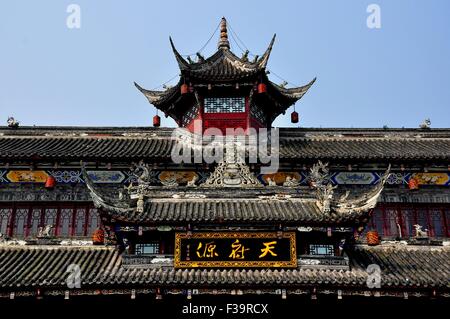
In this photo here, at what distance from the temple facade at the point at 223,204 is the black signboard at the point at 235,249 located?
0.11 feet

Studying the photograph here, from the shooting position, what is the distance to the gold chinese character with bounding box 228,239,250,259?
16359 millimetres

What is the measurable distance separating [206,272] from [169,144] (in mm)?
8641

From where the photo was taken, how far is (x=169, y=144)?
76.8 ft

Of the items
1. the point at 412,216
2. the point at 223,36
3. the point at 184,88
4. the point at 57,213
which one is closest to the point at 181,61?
the point at 184,88

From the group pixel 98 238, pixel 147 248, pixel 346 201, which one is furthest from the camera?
pixel 98 238

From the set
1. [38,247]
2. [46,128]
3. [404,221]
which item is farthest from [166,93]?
[404,221]

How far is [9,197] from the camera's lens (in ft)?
69.6

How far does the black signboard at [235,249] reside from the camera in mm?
16266

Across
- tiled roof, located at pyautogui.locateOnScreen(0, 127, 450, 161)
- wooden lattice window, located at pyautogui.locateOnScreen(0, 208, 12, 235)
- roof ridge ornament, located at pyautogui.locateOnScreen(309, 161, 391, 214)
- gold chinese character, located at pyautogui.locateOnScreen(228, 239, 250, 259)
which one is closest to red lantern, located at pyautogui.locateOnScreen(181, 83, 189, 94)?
tiled roof, located at pyautogui.locateOnScreen(0, 127, 450, 161)

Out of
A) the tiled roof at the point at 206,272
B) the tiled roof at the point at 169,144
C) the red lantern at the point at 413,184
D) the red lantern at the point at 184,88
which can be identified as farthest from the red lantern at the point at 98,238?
the red lantern at the point at 413,184

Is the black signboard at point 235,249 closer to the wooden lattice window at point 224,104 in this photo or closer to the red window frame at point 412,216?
the red window frame at point 412,216

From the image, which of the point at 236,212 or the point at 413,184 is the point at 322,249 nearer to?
the point at 236,212

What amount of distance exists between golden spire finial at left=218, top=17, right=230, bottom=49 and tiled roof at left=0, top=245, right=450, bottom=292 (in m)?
13.3

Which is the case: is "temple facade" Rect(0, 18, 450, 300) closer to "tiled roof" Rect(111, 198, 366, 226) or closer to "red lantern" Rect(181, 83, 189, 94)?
"tiled roof" Rect(111, 198, 366, 226)
